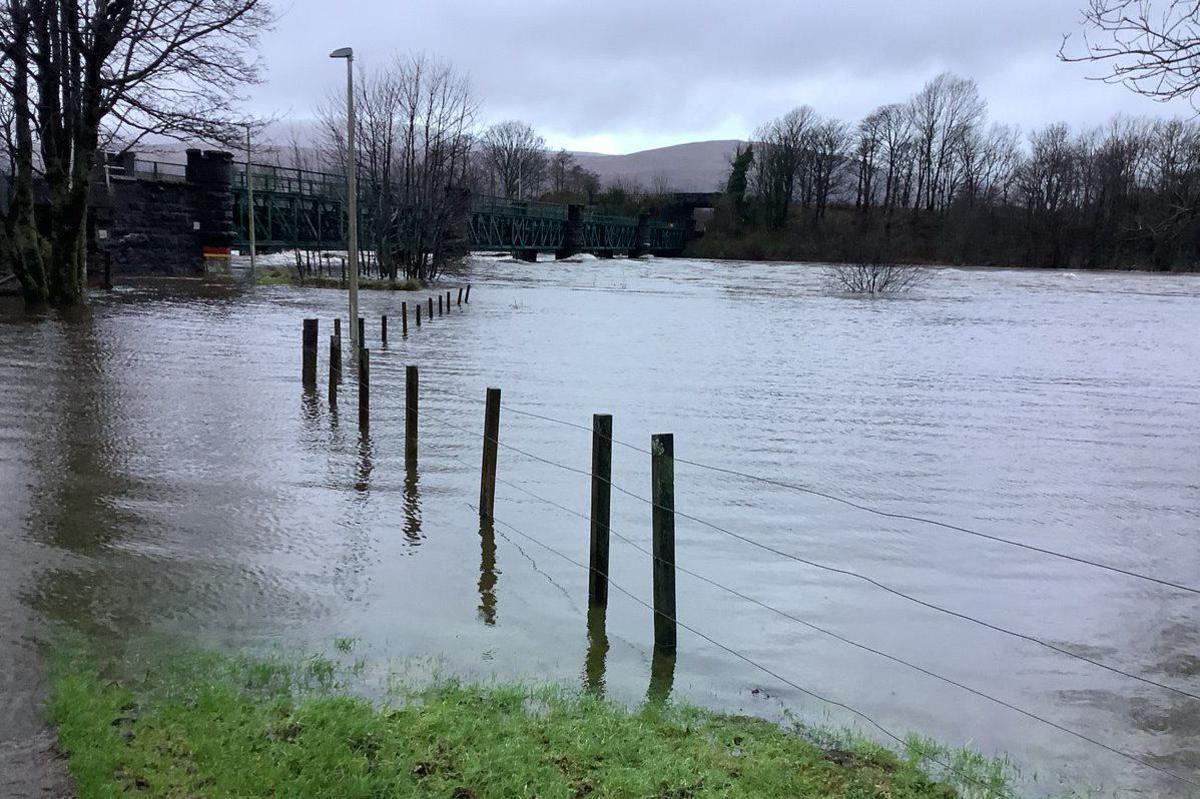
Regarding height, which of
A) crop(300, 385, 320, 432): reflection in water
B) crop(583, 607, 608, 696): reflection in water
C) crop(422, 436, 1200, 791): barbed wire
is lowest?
crop(422, 436, 1200, 791): barbed wire

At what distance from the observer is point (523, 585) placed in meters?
7.95

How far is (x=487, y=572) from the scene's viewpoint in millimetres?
8188

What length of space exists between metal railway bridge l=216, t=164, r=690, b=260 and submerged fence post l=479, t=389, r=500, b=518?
1710 inches

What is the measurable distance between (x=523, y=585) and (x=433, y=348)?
16998 mm

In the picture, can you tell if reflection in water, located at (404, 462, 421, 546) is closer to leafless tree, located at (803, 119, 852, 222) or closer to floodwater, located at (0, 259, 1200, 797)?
floodwater, located at (0, 259, 1200, 797)

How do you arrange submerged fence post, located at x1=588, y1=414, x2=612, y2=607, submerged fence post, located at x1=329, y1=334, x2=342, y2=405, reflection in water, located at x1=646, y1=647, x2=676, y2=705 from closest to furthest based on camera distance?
reflection in water, located at x1=646, y1=647, x2=676, y2=705 → submerged fence post, located at x1=588, y1=414, x2=612, y2=607 → submerged fence post, located at x1=329, y1=334, x2=342, y2=405

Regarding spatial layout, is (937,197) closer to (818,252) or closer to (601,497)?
(818,252)

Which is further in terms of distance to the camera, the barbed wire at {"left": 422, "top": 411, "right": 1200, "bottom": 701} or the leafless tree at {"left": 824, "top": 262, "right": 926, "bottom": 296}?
the leafless tree at {"left": 824, "top": 262, "right": 926, "bottom": 296}

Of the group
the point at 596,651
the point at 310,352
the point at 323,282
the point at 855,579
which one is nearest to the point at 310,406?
the point at 310,352

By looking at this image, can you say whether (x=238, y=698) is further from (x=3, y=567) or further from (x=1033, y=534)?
(x=1033, y=534)

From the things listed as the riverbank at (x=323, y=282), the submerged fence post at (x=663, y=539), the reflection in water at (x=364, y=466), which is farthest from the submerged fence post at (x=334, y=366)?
the riverbank at (x=323, y=282)

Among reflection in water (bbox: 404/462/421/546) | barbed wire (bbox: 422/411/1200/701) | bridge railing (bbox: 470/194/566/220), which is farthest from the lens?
bridge railing (bbox: 470/194/566/220)

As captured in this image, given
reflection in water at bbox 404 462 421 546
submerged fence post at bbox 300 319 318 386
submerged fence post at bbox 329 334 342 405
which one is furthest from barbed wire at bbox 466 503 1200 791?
submerged fence post at bbox 300 319 318 386

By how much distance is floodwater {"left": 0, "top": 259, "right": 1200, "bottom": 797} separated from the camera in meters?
6.43
